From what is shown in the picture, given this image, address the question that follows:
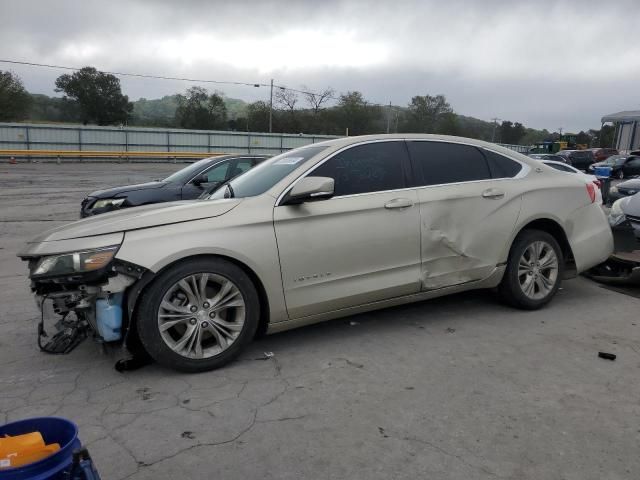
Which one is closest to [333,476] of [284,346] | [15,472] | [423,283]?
[15,472]

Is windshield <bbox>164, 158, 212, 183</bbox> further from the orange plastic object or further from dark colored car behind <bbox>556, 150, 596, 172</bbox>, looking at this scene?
dark colored car behind <bbox>556, 150, 596, 172</bbox>

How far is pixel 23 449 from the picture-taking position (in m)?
→ 1.84

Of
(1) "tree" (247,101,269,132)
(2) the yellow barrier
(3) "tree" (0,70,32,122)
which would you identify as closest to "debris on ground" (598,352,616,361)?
(2) the yellow barrier

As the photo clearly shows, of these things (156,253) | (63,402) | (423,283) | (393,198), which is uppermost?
(393,198)

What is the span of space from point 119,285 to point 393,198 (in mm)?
2144

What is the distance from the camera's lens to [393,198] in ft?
13.8

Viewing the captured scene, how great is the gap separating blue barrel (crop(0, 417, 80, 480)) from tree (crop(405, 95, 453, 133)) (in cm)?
6261

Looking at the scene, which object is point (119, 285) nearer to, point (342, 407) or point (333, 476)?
point (342, 407)

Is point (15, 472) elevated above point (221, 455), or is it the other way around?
point (15, 472)

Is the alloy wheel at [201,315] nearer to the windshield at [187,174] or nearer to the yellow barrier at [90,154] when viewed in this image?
the windshield at [187,174]

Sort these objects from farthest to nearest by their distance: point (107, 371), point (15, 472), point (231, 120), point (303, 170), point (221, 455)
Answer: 1. point (231, 120)
2. point (303, 170)
3. point (107, 371)
4. point (221, 455)
5. point (15, 472)

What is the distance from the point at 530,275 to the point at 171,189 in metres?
5.84

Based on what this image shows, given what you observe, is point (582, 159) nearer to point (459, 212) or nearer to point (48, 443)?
point (459, 212)

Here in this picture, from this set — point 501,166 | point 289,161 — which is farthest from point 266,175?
point 501,166
